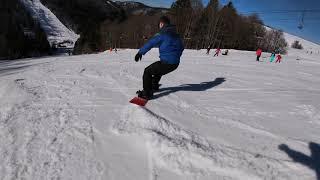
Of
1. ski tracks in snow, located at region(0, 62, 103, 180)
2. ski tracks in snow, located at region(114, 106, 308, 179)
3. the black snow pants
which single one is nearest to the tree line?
the black snow pants

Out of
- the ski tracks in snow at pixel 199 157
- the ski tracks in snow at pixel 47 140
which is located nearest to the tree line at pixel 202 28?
the ski tracks in snow at pixel 47 140

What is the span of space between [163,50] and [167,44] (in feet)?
0.58

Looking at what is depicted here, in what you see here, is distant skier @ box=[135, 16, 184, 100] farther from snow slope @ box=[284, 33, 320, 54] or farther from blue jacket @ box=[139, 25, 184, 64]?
snow slope @ box=[284, 33, 320, 54]

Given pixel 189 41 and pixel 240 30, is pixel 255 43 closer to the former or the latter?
pixel 240 30

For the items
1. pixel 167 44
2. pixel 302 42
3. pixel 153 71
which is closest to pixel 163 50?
pixel 167 44

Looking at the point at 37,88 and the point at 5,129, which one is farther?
the point at 37,88

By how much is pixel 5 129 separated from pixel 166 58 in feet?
10.7

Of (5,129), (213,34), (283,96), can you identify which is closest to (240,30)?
(213,34)

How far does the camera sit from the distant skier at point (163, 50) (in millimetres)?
6191

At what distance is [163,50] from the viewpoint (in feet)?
20.9

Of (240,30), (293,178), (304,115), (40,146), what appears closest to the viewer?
(293,178)

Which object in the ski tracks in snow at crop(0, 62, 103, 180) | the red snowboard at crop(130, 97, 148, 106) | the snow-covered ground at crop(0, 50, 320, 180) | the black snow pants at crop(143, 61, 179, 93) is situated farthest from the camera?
the black snow pants at crop(143, 61, 179, 93)

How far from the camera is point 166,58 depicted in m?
6.44

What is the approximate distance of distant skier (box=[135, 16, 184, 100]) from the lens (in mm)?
6191
